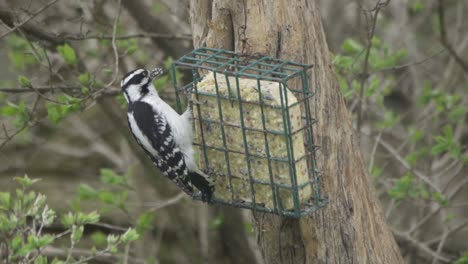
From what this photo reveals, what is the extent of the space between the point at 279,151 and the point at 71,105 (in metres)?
1.63

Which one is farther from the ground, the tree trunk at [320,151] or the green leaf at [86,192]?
the tree trunk at [320,151]

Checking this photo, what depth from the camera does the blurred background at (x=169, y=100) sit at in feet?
18.7

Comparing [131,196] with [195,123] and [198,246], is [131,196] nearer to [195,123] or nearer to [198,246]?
[198,246]

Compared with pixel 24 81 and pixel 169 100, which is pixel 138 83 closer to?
pixel 24 81

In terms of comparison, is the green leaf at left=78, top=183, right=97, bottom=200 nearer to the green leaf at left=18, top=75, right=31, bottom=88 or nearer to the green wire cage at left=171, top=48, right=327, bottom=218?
the green leaf at left=18, top=75, right=31, bottom=88

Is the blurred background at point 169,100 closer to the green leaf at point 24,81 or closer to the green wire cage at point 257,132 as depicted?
the green leaf at point 24,81

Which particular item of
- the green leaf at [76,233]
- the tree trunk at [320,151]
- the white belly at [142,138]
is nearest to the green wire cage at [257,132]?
the tree trunk at [320,151]

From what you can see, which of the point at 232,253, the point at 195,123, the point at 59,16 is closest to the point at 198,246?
the point at 232,253

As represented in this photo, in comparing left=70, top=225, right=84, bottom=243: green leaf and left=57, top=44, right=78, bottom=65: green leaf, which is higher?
left=57, top=44, right=78, bottom=65: green leaf

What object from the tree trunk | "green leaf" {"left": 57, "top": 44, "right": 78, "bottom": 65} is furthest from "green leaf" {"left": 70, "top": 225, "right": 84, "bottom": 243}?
"green leaf" {"left": 57, "top": 44, "right": 78, "bottom": 65}

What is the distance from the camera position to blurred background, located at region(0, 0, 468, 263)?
18.7 feet

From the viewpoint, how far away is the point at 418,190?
604 cm

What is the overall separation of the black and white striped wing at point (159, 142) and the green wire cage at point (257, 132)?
0.25 metres

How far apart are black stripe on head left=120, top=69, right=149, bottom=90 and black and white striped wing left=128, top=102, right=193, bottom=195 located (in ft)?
0.50
